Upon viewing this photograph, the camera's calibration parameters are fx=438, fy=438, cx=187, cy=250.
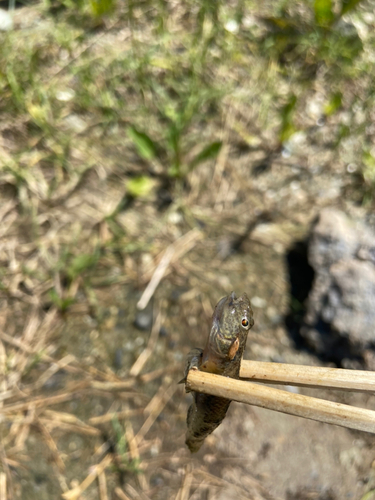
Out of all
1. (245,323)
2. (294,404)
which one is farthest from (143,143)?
(294,404)

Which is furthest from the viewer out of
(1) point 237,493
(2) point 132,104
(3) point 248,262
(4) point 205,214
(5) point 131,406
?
(2) point 132,104

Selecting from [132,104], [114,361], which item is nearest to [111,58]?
[132,104]

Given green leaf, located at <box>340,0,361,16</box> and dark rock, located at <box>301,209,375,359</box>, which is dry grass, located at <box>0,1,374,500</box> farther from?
green leaf, located at <box>340,0,361,16</box>

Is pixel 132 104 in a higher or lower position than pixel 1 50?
lower

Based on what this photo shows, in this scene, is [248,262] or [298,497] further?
[248,262]

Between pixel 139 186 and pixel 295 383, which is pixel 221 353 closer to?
pixel 295 383

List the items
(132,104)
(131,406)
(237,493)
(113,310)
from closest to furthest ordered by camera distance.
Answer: (237,493) < (131,406) < (113,310) < (132,104)

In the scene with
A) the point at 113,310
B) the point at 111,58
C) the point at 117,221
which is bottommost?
the point at 113,310

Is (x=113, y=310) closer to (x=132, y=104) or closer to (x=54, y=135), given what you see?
(x=54, y=135)
